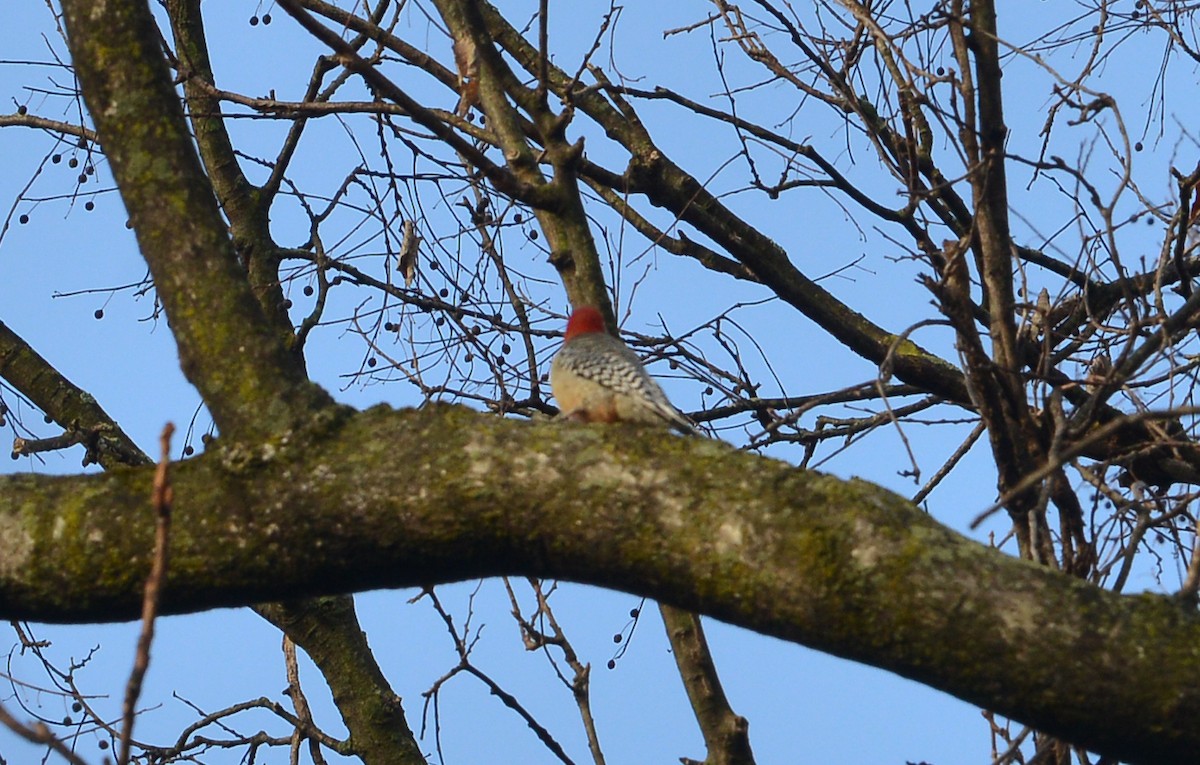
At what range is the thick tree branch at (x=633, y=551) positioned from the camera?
1.78 m

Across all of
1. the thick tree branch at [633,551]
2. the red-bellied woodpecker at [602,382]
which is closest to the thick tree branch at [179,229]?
the thick tree branch at [633,551]

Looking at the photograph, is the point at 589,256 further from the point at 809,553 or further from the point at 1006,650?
the point at 1006,650

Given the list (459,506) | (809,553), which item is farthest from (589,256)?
(809,553)

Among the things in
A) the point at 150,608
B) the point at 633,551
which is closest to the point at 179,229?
the point at 633,551

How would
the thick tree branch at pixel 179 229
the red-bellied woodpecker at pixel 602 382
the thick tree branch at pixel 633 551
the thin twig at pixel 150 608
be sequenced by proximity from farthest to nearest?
the red-bellied woodpecker at pixel 602 382 < the thick tree branch at pixel 179 229 < the thick tree branch at pixel 633 551 < the thin twig at pixel 150 608

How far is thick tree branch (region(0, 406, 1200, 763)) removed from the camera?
178 centimetres

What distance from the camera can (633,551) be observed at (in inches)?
79.0

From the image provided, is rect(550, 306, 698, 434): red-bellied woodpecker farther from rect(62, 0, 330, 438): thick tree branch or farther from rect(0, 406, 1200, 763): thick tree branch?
rect(0, 406, 1200, 763): thick tree branch

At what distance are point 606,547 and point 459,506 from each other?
0.92ft

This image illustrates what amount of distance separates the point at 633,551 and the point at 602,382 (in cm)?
172

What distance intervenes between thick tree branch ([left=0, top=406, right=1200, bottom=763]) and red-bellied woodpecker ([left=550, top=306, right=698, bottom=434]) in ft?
4.70

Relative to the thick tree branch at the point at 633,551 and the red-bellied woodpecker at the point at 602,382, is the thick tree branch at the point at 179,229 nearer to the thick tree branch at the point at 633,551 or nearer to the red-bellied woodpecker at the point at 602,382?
the thick tree branch at the point at 633,551

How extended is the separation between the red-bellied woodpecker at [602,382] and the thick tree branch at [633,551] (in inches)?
56.4

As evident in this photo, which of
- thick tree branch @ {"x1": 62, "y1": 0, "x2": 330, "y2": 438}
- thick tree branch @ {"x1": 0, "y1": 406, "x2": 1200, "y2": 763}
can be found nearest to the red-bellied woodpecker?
thick tree branch @ {"x1": 62, "y1": 0, "x2": 330, "y2": 438}
